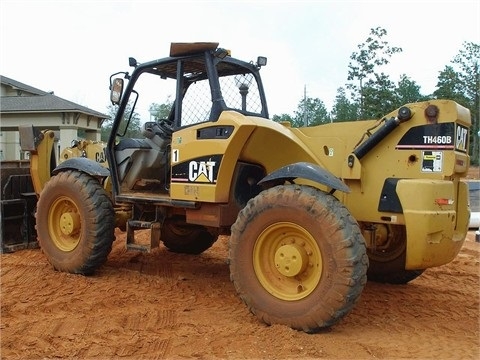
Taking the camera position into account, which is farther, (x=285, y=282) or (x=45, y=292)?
(x=45, y=292)

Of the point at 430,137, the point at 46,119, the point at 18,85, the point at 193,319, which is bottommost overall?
the point at 193,319

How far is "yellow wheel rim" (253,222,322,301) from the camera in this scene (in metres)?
4.36

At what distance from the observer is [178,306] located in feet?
16.7

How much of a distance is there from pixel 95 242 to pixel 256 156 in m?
2.20

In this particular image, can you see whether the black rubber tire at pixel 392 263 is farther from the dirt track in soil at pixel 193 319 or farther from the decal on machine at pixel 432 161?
the decal on machine at pixel 432 161

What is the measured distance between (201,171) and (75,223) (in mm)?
2071

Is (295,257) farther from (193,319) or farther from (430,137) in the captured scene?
(430,137)

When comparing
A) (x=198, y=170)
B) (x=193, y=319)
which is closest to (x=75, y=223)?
(x=198, y=170)

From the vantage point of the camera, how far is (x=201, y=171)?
5.24m

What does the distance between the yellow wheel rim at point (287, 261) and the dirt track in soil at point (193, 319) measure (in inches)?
14.1

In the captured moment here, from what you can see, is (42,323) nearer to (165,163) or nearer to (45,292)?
(45,292)

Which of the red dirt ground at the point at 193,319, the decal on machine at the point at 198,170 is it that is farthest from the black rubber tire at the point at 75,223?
the decal on machine at the point at 198,170

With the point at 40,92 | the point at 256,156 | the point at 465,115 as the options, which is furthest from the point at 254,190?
the point at 40,92

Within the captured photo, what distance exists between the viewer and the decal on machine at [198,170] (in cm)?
514
